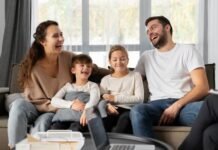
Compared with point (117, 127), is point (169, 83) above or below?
above

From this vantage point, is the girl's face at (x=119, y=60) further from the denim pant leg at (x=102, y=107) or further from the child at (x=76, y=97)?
the denim pant leg at (x=102, y=107)

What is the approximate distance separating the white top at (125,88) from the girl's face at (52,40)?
434mm

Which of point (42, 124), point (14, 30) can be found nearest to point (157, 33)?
point (42, 124)

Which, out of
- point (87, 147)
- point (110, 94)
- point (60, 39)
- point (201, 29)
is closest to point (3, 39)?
point (60, 39)

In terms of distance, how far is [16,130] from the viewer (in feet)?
8.29

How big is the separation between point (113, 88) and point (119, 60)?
215mm

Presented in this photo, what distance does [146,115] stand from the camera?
2.54m

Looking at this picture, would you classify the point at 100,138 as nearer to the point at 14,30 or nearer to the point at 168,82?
the point at 168,82

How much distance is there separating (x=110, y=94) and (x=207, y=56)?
5.48 feet

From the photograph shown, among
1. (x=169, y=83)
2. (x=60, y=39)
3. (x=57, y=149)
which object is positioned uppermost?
(x=60, y=39)

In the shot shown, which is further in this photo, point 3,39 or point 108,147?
point 3,39

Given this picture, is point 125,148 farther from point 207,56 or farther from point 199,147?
point 207,56

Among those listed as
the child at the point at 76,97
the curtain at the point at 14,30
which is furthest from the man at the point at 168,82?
the curtain at the point at 14,30

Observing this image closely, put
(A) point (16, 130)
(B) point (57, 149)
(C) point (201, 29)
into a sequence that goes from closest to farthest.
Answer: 1. (B) point (57, 149)
2. (A) point (16, 130)
3. (C) point (201, 29)
